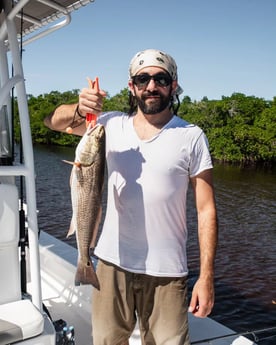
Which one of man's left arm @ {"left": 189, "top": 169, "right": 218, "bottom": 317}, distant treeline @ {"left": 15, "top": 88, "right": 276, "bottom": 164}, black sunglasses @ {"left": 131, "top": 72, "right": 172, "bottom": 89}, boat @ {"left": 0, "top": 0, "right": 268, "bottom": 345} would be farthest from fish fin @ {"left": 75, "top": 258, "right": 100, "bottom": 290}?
distant treeline @ {"left": 15, "top": 88, "right": 276, "bottom": 164}

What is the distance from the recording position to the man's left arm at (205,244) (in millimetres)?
2584

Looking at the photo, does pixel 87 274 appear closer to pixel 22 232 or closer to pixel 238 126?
pixel 22 232

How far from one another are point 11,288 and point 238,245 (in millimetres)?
12782

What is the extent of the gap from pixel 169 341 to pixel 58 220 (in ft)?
46.9

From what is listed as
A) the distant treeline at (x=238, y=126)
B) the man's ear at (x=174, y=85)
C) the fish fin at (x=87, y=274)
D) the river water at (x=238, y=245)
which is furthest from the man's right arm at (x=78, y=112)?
the distant treeline at (x=238, y=126)

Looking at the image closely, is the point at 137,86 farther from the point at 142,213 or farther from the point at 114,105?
the point at 114,105

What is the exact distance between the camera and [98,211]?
106 inches

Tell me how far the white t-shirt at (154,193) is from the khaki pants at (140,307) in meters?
0.09

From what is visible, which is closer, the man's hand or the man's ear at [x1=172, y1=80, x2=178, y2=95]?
the man's hand

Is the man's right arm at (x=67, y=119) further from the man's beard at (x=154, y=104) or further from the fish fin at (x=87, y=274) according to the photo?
the fish fin at (x=87, y=274)

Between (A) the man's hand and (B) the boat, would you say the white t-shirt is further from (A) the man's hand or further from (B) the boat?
(B) the boat

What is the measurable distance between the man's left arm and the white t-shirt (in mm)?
96

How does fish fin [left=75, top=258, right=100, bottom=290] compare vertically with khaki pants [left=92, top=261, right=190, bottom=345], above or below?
above

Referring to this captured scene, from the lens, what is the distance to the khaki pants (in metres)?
2.66
